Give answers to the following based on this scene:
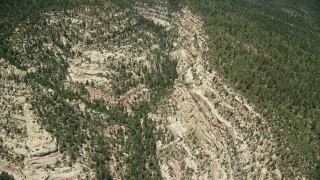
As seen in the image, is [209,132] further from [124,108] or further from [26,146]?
[26,146]

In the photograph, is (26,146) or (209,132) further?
(209,132)

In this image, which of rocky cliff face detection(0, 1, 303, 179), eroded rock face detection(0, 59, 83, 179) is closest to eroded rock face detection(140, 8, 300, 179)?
rocky cliff face detection(0, 1, 303, 179)

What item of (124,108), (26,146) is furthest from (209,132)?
(26,146)

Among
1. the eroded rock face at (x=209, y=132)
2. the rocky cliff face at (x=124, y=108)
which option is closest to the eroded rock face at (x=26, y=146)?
the rocky cliff face at (x=124, y=108)

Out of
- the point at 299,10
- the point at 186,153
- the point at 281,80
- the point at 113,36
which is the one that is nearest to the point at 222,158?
the point at 186,153

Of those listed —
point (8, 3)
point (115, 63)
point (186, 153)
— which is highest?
point (8, 3)

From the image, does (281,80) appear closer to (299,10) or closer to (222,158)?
(222,158)

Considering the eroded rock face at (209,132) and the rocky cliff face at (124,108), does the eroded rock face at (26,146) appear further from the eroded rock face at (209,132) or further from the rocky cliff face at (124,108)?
the eroded rock face at (209,132)

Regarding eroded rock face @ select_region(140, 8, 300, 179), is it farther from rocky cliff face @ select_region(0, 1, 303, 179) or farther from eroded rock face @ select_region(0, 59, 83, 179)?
eroded rock face @ select_region(0, 59, 83, 179)
